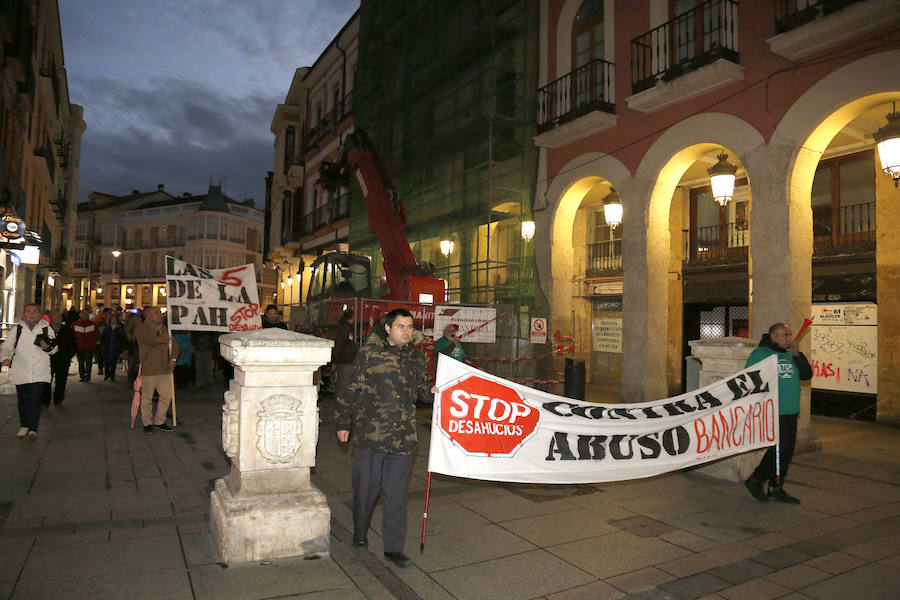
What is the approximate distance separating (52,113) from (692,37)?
25758mm

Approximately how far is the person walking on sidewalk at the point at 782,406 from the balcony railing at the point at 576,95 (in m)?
7.66

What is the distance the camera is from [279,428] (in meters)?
4.36

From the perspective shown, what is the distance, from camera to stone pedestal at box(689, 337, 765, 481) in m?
6.66

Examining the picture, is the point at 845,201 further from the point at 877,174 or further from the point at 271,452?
the point at 271,452

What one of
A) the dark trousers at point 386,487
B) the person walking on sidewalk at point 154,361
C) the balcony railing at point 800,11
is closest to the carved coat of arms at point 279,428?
the dark trousers at point 386,487

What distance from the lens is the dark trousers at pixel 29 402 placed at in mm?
7680

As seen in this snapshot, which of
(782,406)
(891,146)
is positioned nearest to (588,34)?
(891,146)

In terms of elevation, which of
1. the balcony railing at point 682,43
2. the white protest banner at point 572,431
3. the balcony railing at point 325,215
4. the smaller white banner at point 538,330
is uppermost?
the balcony railing at point 682,43

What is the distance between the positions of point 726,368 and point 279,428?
532 centimetres

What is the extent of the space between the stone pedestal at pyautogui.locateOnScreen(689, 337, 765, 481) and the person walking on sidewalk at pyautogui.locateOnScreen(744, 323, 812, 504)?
0.32 m

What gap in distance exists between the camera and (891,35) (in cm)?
812

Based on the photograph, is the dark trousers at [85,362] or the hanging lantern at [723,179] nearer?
the hanging lantern at [723,179]

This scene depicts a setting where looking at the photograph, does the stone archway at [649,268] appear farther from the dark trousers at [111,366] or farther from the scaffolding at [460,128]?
the dark trousers at [111,366]

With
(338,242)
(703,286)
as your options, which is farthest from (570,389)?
(338,242)
